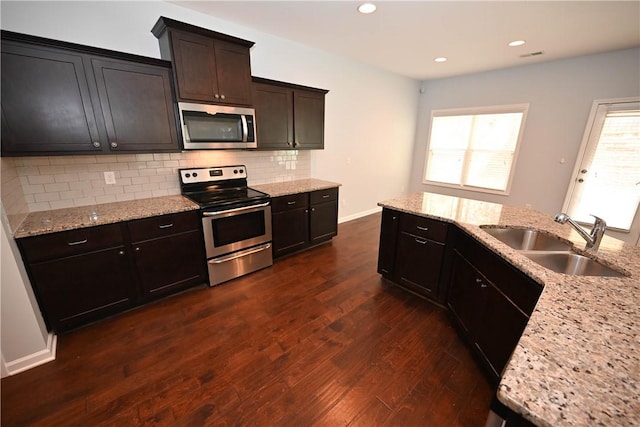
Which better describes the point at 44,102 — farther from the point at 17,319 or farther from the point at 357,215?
the point at 357,215

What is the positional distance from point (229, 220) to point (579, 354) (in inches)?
99.4

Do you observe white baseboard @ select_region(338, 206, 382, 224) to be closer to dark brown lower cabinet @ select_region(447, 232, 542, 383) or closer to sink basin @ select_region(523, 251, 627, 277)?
dark brown lower cabinet @ select_region(447, 232, 542, 383)

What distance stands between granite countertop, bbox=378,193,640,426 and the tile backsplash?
2.81 meters

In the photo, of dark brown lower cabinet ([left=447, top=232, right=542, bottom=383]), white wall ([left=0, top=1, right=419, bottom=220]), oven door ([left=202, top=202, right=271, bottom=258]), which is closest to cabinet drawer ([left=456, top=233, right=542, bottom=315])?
dark brown lower cabinet ([left=447, top=232, right=542, bottom=383])

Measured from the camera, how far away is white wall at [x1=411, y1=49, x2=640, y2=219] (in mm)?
3494

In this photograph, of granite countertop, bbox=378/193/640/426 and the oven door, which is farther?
the oven door

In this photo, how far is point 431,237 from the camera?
2211 millimetres

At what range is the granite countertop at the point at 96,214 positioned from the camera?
1.75 meters

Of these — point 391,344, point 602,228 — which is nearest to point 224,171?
point 391,344

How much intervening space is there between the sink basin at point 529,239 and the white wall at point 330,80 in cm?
268

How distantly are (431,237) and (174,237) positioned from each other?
91.4 inches

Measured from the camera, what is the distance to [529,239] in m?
1.89

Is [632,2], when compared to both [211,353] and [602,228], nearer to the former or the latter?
[602,228]

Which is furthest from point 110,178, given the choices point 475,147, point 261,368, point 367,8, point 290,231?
point 475,147
